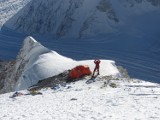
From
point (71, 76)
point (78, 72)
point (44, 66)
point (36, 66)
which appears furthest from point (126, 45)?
point (71, 76)

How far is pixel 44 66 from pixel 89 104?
27599 millimetres

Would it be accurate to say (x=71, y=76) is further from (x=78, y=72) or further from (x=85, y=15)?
(x=85, y=15)

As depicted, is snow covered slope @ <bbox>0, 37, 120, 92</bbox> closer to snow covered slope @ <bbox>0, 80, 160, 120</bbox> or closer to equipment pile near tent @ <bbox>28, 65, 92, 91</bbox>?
equipment pile near tent @ <bbox>28, 65, 92, 91</bbox>

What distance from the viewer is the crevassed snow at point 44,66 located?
170 feet

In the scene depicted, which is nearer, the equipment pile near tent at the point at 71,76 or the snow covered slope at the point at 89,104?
the snow covered slope at the point at 89,104

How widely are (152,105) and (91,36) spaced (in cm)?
13493

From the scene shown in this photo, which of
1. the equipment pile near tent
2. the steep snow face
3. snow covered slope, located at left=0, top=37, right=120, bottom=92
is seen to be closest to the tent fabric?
the equipment pile near tent

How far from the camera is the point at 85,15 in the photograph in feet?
553

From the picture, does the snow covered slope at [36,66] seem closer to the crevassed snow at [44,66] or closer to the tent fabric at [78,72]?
the crevassed snow at [44,66]

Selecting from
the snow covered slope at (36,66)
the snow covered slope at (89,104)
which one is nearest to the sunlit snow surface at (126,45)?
the snow covered slope at (36,66)

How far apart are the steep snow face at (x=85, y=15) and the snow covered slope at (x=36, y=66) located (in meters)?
96.9

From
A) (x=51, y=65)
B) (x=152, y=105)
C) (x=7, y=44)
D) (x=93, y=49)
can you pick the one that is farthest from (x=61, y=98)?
(x=7, y=44)

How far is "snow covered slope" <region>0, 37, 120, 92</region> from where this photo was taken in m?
52.2

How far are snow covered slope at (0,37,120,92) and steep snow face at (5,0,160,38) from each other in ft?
318
